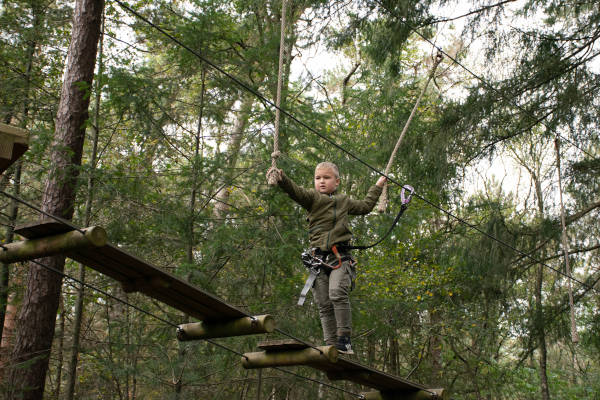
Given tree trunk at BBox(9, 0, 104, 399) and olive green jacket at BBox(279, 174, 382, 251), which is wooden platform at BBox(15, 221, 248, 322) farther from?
tree trunk at BBox(9, 0, 104, 399)

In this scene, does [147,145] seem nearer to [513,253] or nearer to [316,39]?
[316,39]

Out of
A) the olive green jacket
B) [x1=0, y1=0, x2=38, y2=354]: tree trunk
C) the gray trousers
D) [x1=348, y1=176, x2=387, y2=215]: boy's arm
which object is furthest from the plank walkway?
[x1=0, y1=0, x2=38, y2=354]: tree trunk

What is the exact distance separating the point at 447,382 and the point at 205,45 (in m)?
7.63

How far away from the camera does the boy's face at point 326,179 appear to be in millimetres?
4168

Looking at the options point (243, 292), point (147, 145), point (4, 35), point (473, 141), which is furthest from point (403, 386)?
point (4, 35)

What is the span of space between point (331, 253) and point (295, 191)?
1.69 ft

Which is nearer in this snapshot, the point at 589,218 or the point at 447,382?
the point at 589,218

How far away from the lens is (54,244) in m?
2.77

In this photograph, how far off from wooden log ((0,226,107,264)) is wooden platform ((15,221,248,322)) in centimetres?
3

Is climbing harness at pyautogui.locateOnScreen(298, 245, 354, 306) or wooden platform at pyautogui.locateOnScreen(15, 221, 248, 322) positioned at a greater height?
climbing harness at pyautogui.locateOnScreen(298, 245, 354, 306)

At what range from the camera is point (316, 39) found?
7.94 meters

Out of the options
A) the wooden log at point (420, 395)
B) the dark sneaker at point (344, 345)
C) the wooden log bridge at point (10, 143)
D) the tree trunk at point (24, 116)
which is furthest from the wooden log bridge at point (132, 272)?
the tree trunk at point (24, 116)

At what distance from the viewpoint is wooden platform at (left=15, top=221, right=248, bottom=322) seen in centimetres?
278

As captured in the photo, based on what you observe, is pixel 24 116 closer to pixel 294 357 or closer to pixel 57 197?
pixel 57 197
